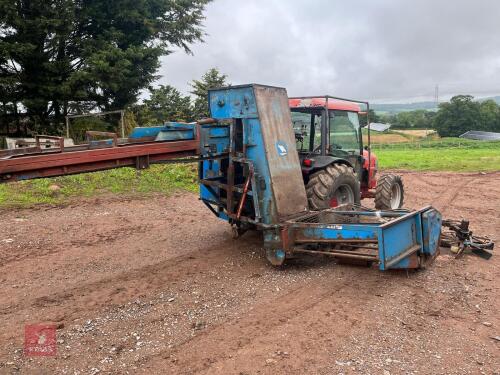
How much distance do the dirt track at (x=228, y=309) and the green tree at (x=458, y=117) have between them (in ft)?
231

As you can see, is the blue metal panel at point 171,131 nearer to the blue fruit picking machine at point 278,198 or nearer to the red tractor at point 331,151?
the blue fruit picking machine at point 278,198

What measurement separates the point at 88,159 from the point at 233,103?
2.08 metres

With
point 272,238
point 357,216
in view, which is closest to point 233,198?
point 272,238

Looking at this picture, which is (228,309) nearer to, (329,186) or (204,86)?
(329,186)

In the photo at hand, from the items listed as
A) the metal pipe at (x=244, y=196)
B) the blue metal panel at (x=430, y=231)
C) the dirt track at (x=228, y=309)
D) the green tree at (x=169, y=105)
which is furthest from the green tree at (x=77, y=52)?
the blue metal panel at (x=430, y=231)

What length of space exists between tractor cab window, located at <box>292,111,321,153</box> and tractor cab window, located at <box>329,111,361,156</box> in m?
0.26

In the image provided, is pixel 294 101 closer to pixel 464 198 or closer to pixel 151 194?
pixel 151 194

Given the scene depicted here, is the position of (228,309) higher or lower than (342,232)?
lower

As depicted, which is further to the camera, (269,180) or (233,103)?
(233,103)

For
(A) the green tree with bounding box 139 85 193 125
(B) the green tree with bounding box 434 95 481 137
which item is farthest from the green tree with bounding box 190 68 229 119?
(B) the green tree with bounding box 434 95 481 137

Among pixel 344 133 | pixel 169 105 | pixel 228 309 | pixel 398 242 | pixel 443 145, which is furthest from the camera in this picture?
pixel 443 145

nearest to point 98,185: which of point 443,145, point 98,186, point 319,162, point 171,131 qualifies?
point 98,186

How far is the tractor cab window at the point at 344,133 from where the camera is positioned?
7250mm

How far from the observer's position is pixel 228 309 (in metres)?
4.75
